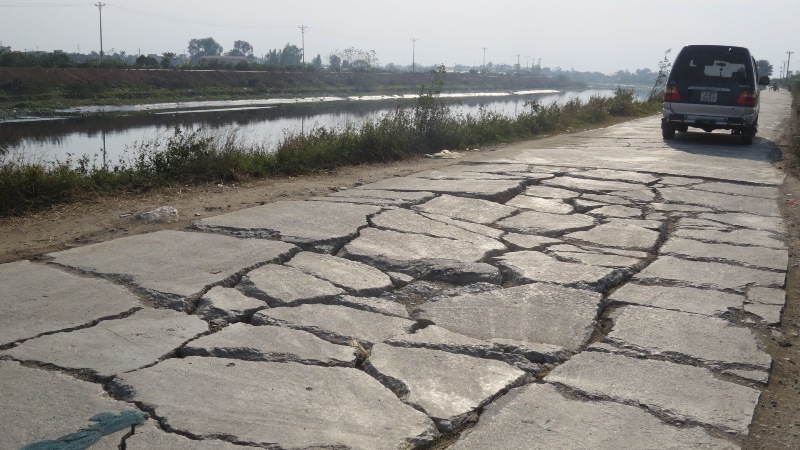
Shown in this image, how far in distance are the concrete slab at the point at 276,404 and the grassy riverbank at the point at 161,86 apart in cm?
2962

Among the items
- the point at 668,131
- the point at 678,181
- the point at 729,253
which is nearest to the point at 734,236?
the point at 729,253

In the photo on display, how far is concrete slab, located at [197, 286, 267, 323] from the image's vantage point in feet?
11.8

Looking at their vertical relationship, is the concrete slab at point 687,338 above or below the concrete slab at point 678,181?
below

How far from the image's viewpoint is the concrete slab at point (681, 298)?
157 inches

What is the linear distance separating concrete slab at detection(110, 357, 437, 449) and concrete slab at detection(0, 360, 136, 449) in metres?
0.11

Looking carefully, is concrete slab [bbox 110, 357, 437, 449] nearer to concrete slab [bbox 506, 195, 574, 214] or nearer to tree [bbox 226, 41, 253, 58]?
concrete slab [bbox 506, 195, 574, 214]

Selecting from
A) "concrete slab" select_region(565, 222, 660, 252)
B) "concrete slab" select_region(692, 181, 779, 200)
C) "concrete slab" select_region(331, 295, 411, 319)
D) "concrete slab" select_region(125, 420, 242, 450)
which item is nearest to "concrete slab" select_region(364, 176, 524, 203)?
"concrete slab" select_region(565, 222, 660, 252)

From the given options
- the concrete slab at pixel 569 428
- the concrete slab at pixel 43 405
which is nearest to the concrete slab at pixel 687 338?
the concrete slab at pixel 569 428

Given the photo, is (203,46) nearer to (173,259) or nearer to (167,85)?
(167,85)

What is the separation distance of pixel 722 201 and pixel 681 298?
11.4ft

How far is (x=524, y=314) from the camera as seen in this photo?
150 inches

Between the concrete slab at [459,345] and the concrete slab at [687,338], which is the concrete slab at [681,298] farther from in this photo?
the concrete slab at [459,345]

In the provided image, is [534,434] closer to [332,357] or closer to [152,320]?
[332,357]

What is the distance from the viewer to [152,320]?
3.49m
